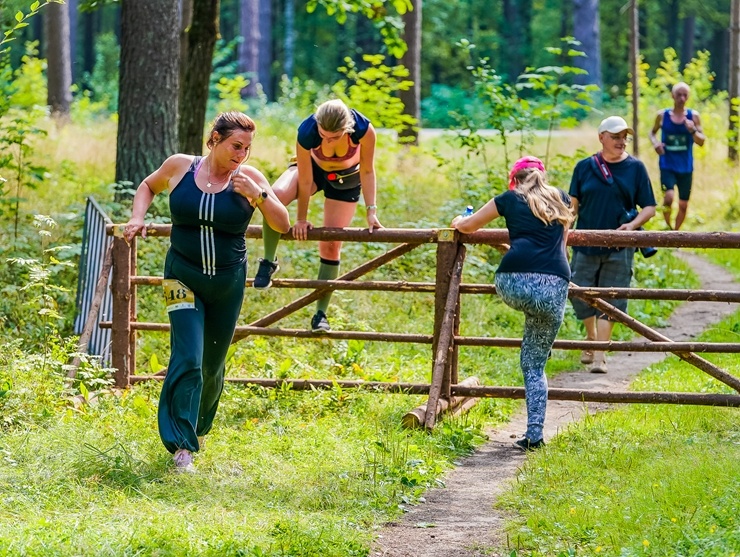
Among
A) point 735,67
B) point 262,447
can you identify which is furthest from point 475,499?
point 735,67

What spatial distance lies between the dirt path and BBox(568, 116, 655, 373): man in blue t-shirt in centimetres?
78

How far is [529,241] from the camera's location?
269 inches

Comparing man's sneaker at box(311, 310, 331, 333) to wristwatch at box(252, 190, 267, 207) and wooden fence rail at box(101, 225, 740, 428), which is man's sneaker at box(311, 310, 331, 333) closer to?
wooden fence rail at box(101, 225, 740, 428)

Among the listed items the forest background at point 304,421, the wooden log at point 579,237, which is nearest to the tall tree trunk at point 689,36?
the forest background at point 304,421

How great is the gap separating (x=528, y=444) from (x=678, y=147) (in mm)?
8347

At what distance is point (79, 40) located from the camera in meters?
69.3

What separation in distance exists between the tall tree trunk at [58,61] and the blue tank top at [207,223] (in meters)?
16.5

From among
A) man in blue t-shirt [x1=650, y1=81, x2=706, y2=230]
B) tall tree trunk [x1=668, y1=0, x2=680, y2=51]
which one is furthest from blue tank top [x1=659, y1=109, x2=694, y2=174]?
tall tree trunk [x1=668, y1=0, x2=680, y2=51]

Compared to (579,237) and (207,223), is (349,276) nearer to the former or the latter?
(579,237)

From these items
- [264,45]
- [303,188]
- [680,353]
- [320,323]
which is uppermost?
[264,45]

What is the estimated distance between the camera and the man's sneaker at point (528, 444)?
22.9ft

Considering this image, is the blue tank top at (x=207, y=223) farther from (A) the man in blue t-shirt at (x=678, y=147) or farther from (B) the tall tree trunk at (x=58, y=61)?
(B) the tall tree trunk at (x=58, y=61)

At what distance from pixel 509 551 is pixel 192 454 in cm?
212

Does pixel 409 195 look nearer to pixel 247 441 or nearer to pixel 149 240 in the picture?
pixel 149 240
